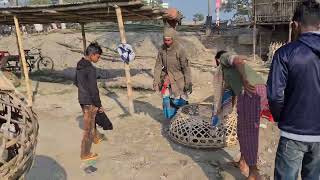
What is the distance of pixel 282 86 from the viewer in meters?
2.73

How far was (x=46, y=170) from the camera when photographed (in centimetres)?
530

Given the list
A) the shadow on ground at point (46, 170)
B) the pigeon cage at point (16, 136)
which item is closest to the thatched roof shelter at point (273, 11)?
the shadow on ground at point (46, 170)

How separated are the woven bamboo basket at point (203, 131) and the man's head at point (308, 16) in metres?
3.05

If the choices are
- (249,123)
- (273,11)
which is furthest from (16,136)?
(273,11)

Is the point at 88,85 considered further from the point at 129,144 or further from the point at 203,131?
the point at 203,131

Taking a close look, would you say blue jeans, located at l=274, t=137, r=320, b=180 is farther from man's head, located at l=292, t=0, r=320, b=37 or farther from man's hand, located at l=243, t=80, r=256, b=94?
man's hand, located at l=243, t=80, r=256, b=94

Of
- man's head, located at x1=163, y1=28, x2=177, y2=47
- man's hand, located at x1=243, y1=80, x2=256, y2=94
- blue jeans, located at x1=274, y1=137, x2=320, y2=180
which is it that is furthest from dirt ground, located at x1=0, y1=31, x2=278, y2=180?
blue jeans, located at x1=274, y1=137, x2=320, y2=180

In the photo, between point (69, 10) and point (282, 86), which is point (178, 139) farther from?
point (69, 10)

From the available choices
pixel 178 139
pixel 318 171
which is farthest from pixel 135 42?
pixel 318 171

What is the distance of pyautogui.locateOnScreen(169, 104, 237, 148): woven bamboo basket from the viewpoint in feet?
19.1

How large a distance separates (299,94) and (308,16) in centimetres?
57

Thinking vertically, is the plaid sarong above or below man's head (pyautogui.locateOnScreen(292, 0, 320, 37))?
below

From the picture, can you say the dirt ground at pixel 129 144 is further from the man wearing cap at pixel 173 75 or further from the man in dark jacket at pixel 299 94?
the man in dark jacket at pixel 299 94

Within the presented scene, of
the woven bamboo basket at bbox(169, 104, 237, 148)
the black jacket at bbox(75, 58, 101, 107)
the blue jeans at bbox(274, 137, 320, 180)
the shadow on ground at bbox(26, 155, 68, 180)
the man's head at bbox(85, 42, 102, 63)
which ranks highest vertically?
the man's head at bbox(85, 42, 102, 63)
